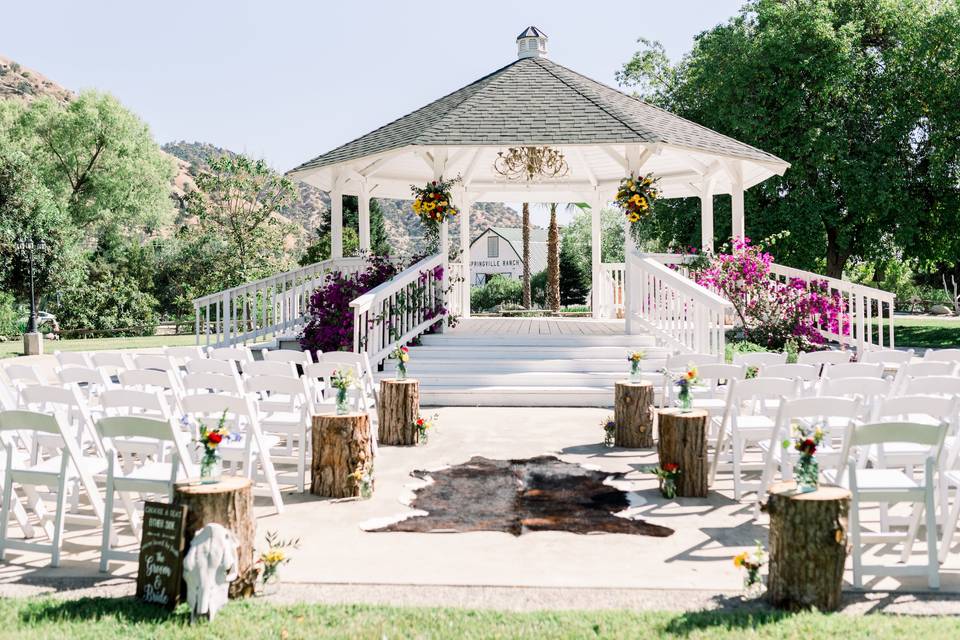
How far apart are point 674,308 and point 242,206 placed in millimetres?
26307

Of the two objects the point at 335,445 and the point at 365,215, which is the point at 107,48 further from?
the point at 335,445

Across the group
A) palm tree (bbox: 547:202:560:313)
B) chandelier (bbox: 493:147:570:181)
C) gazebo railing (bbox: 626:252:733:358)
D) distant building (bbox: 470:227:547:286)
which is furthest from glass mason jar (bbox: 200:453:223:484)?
distant building (bbox: 470:227:547:286)

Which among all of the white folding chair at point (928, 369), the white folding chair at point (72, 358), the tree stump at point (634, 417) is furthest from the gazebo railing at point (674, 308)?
the white folding chair at point (72, 358)

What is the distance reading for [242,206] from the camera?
33625 millimetres

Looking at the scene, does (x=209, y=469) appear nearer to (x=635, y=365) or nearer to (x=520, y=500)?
(x=520, y=500)

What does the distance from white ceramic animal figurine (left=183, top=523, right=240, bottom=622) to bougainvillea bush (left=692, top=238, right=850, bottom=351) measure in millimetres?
10357

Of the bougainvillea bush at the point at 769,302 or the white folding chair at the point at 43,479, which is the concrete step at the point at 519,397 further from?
the white folding chair at the point at 43,479

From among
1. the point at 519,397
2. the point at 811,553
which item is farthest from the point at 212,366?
the point at 811,553

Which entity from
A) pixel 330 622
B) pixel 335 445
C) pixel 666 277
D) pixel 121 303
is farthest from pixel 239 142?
pixel 330 622

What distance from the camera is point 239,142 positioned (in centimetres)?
3512

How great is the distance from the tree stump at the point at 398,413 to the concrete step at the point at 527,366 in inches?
121

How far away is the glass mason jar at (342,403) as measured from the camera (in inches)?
238

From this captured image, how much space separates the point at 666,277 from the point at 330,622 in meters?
8.69

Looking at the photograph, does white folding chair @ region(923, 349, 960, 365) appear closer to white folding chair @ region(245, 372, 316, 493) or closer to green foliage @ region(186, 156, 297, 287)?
white folding chair @ region(245, 372, 316, 493)
